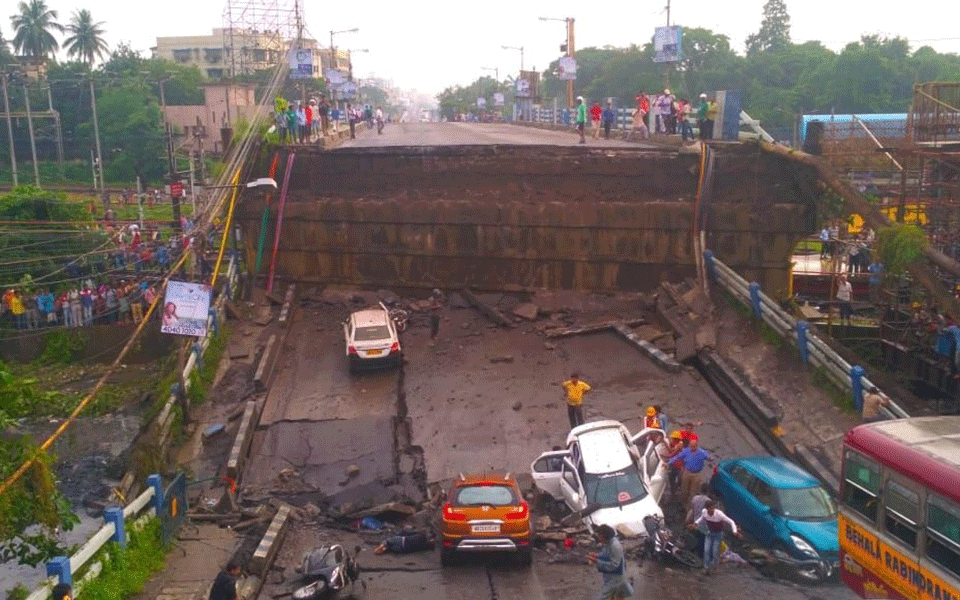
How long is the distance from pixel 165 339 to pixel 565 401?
1664 cm

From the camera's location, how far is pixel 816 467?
17.6 m

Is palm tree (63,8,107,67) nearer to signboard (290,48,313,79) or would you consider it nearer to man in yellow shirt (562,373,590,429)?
signboard (290,48,313,79)

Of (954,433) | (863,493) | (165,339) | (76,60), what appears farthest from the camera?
(76,60)

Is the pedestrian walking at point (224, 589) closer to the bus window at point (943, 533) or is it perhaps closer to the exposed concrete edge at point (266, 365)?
the bus window at point (943, 533)

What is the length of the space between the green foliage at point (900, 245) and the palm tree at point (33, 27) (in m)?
87.8

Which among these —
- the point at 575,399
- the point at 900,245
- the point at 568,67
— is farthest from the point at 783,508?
the point at 568,67

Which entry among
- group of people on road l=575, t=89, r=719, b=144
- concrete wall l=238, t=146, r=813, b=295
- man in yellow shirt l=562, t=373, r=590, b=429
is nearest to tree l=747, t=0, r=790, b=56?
group of people on road l=575, t=89, r=719, b=144

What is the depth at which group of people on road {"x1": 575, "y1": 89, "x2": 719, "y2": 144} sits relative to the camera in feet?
96.6

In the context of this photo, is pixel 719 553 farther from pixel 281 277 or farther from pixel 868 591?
pixel 281 277

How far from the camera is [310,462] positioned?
65.6 feet

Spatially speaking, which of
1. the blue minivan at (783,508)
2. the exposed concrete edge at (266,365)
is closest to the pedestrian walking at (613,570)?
the blue minivan at (783,508)

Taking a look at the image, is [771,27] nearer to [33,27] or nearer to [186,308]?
[33,27]

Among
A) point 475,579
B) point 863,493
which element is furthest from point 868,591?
point 475,579

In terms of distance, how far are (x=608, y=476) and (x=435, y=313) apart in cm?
1153
